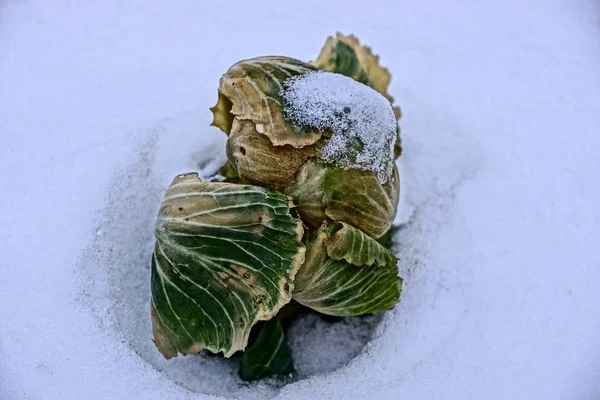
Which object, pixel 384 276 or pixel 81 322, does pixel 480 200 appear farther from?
pixel 81 322

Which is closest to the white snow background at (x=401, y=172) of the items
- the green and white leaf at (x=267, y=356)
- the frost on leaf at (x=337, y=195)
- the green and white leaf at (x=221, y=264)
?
the green and white leaf at (x=267, y=356)

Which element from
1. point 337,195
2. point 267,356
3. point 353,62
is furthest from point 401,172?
point 267,356

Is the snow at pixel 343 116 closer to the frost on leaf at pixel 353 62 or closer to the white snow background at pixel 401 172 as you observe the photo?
the frost on leaf at pixel 353 62

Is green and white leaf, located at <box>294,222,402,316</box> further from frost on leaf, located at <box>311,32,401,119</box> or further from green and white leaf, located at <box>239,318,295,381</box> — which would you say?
frost on leaf, located at <box>311,32,401,119</box>

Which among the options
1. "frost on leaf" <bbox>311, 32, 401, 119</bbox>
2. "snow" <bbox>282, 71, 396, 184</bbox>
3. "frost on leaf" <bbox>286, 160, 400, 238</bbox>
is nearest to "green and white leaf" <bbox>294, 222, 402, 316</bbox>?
"frost on leaf" <bbox>286, 160, 400, 238</bbox>

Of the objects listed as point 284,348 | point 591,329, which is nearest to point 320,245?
point 284,348

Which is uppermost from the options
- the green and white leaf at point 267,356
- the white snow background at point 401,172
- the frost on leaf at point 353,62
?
the frost on leaf at point 353,62

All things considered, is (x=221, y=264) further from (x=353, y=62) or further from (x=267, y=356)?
(x=353, y=62)
